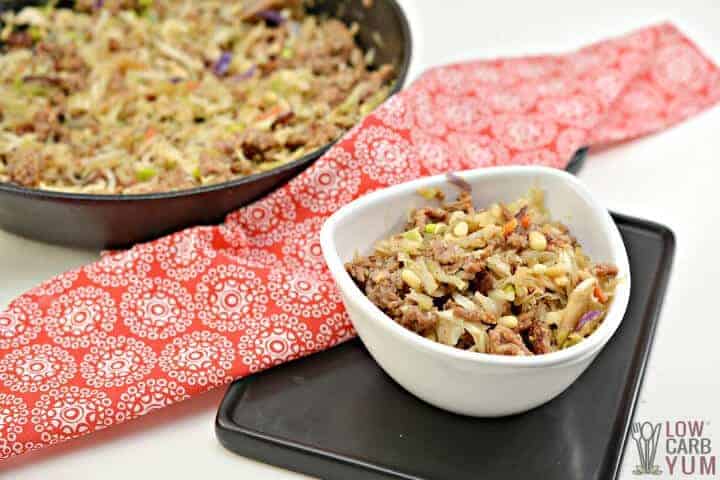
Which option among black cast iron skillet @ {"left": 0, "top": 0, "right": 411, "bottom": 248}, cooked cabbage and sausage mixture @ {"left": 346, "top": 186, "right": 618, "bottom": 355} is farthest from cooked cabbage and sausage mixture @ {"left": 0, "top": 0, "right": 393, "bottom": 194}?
cooked cabbage and sausage mixture @ {"left": 346, "top": 186, "right": 618, "bottom": 355}

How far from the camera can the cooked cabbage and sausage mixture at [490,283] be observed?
55.0 inches

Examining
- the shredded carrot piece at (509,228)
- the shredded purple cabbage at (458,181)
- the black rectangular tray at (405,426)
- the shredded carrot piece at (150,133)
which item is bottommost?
the black rectangular tray at (405,426)

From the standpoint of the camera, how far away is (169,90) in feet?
7.30

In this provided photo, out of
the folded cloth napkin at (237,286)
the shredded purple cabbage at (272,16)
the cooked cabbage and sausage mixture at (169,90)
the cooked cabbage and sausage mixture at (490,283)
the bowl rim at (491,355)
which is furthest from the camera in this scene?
the shredded purple cabbage at (272,16)

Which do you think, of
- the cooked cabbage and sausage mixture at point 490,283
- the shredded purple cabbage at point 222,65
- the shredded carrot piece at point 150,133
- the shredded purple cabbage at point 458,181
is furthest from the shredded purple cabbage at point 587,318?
the shredded purple cabbage at point 222,65

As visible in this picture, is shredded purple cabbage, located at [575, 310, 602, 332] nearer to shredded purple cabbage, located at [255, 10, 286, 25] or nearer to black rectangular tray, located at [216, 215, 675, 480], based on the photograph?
black rectangular tray, located at [216, 215, 675, 480]

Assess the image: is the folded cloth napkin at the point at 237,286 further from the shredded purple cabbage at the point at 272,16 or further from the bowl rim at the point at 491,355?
the shredded purple cabbage at the point at 272,16

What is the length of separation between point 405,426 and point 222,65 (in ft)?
4.18

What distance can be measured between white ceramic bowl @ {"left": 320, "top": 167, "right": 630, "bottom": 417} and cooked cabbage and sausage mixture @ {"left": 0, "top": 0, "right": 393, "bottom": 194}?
0.43 metres

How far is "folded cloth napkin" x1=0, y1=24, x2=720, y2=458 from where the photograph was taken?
1.56 meters

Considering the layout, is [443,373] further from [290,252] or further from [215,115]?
[215,115]

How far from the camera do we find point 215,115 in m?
2.15

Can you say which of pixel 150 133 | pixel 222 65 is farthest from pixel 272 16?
pixel 150 133

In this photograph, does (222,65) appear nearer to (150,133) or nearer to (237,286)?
(150,133)
